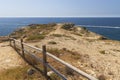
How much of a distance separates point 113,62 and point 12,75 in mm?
7921

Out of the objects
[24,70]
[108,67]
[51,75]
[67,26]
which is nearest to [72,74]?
[51,75]

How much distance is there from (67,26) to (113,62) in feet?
101

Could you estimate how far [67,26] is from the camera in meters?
46.3

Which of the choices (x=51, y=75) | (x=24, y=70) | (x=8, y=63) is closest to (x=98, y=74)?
(x=51, y=75)

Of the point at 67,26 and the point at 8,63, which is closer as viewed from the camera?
the point at 8,63

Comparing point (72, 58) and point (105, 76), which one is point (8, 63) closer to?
point (72, 58)

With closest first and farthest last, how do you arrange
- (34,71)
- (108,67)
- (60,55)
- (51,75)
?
(51,75), (34,71), (108,67), (60,55)

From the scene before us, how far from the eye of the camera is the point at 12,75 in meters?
11.3

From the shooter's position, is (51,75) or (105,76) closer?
(51,75)

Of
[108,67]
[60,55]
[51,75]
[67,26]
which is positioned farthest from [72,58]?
[67,26]

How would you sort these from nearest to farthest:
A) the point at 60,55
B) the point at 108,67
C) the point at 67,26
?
the point at 108,67, the point at 60,55, the point at 67,26

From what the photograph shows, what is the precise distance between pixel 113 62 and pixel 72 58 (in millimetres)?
3087

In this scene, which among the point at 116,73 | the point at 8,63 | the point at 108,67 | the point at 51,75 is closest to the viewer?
the point at 51,75

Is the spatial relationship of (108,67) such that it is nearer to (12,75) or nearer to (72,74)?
(72,74)
